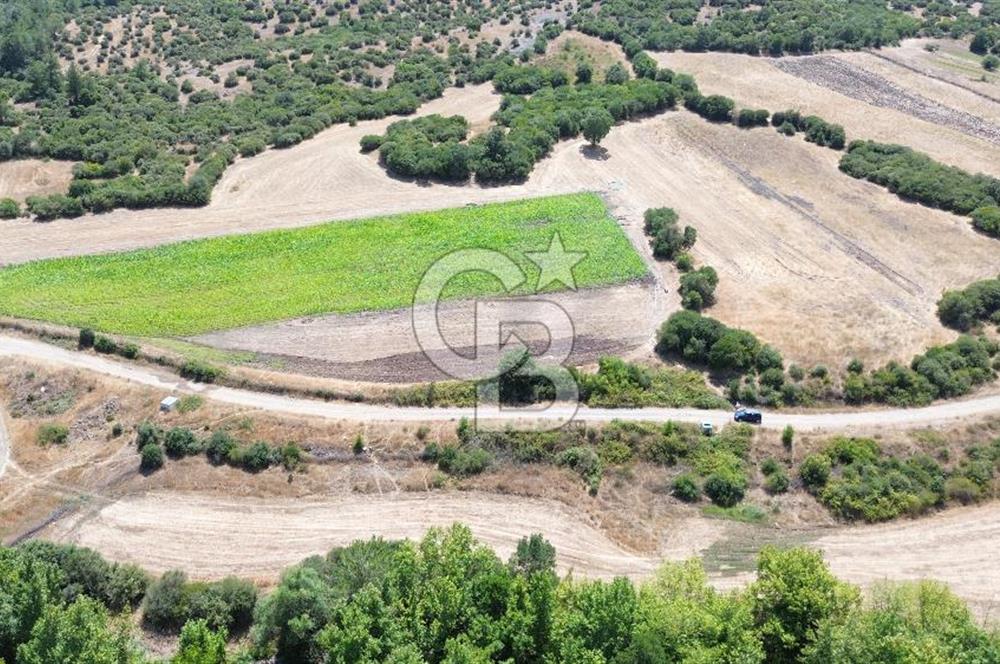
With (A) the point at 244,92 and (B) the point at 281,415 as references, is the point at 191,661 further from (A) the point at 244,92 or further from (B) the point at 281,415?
(A) the point at 244,92

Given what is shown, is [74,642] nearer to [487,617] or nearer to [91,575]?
[91,575]

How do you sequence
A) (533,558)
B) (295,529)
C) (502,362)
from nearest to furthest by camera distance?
(533,558) < (295,529) < (502,362)

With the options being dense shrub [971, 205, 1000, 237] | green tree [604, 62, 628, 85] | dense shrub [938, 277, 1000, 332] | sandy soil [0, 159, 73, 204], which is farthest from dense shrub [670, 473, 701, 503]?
green tree [604, 62, 628, 85]

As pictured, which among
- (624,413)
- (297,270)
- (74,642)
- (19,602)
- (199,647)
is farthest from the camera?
(297,270)

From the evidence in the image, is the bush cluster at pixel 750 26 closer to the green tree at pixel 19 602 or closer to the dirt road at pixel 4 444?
the dirt road at pixel 4 444

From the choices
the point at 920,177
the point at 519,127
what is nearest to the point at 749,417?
the point at 920,177

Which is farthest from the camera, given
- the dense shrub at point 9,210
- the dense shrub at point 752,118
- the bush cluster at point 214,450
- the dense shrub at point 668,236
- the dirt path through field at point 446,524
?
the dense shrub at point 752,118

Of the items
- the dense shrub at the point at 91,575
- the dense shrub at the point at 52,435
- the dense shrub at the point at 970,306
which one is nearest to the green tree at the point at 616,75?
the dense shrub at the point at 970,306

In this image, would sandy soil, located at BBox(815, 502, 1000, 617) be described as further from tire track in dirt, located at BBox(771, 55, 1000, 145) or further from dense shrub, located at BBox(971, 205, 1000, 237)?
tire track in dirt, located at BBox(771, 55, 1000, 145)
